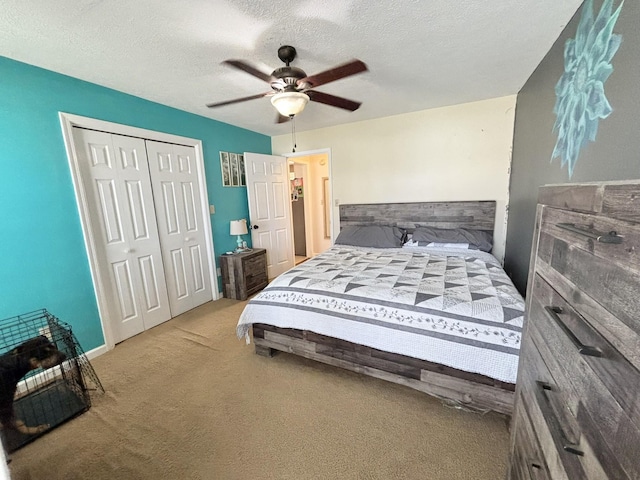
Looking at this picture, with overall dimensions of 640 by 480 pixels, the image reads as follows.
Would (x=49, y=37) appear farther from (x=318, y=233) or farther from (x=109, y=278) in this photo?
(x=318, y=233)

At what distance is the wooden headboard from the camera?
3.26 meters

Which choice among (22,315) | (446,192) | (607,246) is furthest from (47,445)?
(446,192)

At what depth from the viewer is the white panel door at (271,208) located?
392 centimetres

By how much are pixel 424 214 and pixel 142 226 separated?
134 inches

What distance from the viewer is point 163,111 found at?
288cm

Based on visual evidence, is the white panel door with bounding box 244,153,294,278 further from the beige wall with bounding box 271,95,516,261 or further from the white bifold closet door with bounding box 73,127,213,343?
the white bifold closet door with bounding box 73,127,213,343

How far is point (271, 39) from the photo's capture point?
174 cm

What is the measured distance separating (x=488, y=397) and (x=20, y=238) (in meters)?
3.36

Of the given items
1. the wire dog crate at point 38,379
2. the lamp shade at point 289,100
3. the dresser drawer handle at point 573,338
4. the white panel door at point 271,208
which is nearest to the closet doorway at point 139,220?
the wire dog crate at point 38,379

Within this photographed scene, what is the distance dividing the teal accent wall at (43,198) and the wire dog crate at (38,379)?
17 cm

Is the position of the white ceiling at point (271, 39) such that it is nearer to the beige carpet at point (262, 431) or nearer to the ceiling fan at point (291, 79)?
the ceiling fan at point (291, 79)

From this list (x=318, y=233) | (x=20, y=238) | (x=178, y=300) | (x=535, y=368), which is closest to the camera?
(x=535, y=368)

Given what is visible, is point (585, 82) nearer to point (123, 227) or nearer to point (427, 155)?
point (427, 155)

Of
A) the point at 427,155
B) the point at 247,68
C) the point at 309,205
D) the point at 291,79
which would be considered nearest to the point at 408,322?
the point at 291,79
